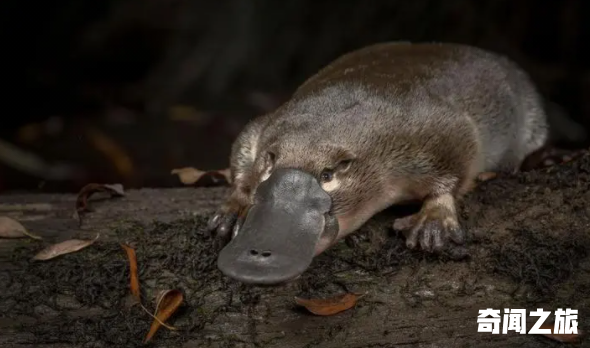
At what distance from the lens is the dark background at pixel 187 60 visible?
6363mm

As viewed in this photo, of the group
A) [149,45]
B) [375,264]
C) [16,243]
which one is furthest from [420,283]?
[149,45]

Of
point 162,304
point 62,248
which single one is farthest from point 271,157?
point 62,248

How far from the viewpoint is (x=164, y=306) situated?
2.62m

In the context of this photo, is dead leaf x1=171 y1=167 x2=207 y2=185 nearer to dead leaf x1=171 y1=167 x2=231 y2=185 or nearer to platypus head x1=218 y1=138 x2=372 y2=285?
dead leaf x1=171 y1=167 x2=231 y2=185

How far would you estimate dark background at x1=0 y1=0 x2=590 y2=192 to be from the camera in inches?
251

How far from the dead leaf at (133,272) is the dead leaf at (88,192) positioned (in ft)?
1.37

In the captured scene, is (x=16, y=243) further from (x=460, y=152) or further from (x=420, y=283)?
(x=460, y=152)

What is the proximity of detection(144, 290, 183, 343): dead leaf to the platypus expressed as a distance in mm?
267

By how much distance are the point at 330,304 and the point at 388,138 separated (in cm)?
63

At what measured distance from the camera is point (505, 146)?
12.2ft

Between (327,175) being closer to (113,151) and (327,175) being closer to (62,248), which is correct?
(62,248)

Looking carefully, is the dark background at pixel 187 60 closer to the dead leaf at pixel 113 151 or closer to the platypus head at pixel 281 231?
the dead leaf at pixel 113 151

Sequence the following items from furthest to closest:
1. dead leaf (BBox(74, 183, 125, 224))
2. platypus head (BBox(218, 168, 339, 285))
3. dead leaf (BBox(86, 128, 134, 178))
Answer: dead leaf (BBox(86, 128, 134, 178)) < dead leaf (BBox(74, 183, 125, 224)) < platypus head (BBox(218, 168, 339, 285))

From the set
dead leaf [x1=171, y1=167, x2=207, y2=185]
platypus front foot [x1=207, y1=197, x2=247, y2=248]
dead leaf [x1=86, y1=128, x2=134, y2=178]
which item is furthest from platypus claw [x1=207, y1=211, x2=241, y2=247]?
dead leaf [x1=86, y1=128, x2=134, y2=178]
